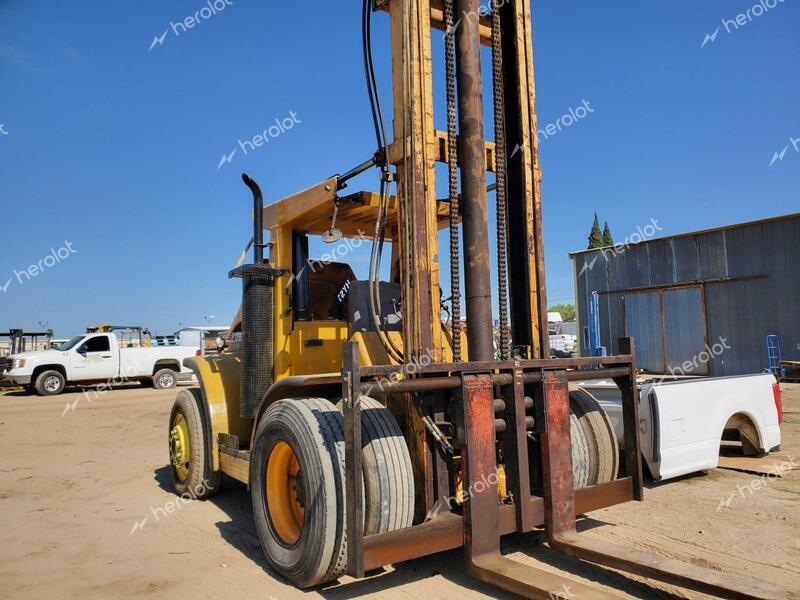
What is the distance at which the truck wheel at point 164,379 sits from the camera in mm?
20469

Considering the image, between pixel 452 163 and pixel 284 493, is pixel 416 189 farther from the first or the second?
pixel 284 493

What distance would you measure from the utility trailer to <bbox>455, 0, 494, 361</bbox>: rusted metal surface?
11 mm

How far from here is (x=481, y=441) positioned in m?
3.46

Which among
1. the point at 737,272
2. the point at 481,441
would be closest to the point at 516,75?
the point at 481,441

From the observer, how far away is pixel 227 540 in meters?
4.57

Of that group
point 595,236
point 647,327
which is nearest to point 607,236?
point 595,236

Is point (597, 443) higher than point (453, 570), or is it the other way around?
point (597, 443)

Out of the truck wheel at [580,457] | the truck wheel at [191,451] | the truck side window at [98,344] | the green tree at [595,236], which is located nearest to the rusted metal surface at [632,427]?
the truck wheel at [580,457]

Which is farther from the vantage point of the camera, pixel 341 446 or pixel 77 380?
pixel 77 380

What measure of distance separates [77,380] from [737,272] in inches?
818

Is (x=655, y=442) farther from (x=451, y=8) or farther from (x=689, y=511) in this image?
(x=451, y=8)

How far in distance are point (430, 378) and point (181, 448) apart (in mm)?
3573
